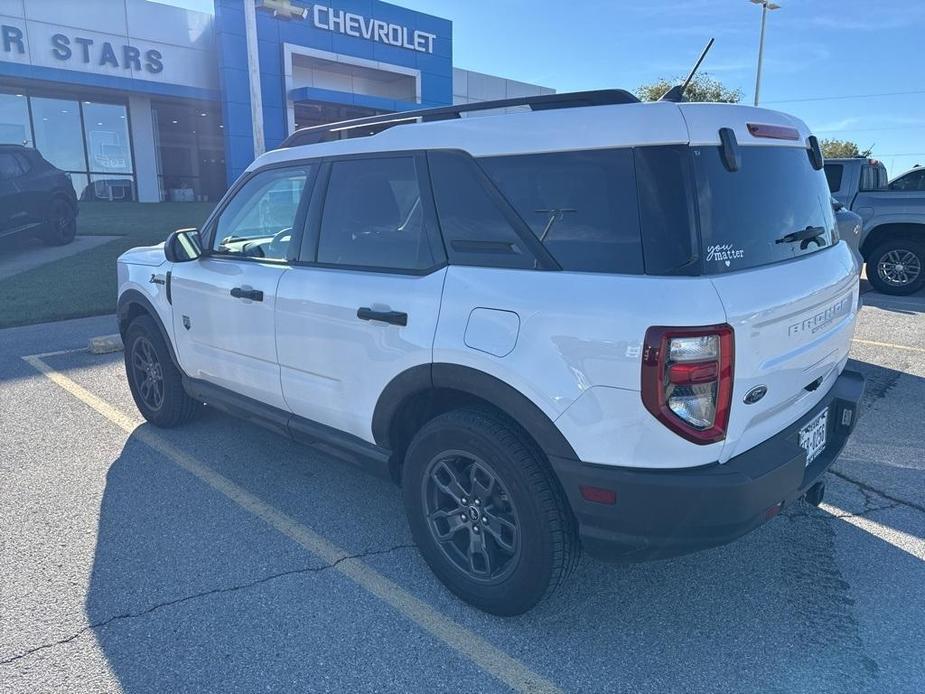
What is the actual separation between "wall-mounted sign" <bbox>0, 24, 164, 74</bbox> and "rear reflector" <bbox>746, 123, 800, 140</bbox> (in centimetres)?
2390

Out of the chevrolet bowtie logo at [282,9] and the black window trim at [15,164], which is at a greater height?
the chevrolet bowtie logo at [282,9]

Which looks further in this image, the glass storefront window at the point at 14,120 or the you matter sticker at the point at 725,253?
the glass storefront window at the point at 14,120

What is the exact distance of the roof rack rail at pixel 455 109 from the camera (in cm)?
247

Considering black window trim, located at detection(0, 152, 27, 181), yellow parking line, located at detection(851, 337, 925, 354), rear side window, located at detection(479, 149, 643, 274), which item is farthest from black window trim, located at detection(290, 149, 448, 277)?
black window trim, located at detection(0, 152, 27, 181)

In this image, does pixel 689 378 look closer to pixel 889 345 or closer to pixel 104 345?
pixel 889 345

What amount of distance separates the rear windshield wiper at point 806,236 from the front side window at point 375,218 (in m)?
1.41

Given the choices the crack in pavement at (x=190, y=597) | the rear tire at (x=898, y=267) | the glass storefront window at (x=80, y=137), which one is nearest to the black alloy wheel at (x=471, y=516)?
the crack in pavement at (x=190, y=597)

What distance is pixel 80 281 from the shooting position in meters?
10.5

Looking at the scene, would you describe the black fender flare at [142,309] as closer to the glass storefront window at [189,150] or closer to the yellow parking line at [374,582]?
the yellow parking line at [374,582]

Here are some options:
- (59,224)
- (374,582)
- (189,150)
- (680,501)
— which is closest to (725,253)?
(680,501)

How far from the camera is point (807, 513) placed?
3531 mm

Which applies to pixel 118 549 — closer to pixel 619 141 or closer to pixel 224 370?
pixel 224 370

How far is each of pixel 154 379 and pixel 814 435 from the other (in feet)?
13.4

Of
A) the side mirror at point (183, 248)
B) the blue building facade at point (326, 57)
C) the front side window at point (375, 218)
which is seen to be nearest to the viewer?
the front side window at point (375, 218)
